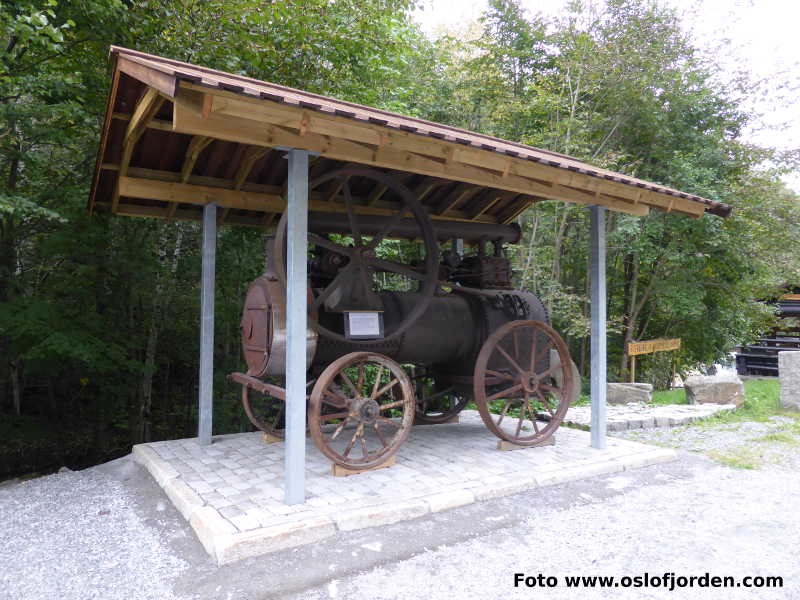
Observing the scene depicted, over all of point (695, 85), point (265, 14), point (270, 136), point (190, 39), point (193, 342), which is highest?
point (695, 85)

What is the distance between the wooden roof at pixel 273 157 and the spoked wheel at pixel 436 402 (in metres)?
1.94

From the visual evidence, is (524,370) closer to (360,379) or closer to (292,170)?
(360,379)

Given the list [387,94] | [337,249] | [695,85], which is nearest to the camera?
[337,249]

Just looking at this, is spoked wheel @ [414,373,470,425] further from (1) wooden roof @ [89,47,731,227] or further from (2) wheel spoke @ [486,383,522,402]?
(1) wooden roof @ [89,47,731,227]

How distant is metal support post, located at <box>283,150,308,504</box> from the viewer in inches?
139

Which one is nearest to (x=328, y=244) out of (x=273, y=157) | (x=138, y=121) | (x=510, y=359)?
(x=273, y=157)

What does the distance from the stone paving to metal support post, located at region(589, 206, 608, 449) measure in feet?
4.51

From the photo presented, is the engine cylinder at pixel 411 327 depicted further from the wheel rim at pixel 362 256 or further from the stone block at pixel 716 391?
the stone block at pixel 716 391

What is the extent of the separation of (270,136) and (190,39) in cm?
343

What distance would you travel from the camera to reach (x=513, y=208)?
251 inches

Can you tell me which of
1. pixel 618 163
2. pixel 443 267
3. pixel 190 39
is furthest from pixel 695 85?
pixel 190 39

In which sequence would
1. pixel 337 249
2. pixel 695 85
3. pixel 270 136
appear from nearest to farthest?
1. pixel 270 136
2. pixel 337 249
3. pixel 695 85

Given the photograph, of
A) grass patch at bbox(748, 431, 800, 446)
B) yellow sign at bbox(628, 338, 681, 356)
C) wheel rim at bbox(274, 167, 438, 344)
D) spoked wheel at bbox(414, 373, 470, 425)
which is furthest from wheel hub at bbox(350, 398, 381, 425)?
yellow sign at bbox(628, 338, 681, 356)

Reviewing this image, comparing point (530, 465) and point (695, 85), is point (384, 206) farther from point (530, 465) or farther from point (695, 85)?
point (695, 85)
